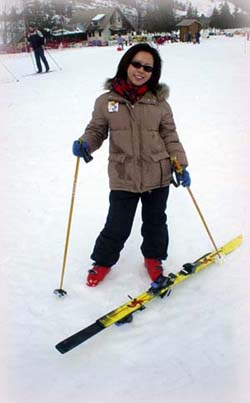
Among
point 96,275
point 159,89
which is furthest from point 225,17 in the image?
point 96,275

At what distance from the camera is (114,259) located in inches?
112

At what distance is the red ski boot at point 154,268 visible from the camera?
2842mm

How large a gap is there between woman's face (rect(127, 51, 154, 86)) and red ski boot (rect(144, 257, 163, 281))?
4.24 ft

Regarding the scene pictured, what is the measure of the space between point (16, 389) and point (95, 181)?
2.86 m

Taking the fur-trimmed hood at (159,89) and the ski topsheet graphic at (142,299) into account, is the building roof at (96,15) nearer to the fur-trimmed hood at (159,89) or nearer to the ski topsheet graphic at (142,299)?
the fur-trimmed hood at (159,89)

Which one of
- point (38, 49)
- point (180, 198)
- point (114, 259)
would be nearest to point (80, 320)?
point (114, 259)

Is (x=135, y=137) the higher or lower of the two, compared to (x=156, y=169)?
higher

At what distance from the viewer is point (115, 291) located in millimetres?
2760

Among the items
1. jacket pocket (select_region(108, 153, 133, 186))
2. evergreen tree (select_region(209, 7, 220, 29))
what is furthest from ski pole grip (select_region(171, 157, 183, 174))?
evergreen tree (select_region(209, 7, 220, 29))

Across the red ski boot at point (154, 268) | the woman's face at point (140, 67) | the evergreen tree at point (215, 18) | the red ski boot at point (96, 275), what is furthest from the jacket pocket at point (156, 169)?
the evergreen tree at point (215, 18)

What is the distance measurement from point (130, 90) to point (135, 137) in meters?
0.29

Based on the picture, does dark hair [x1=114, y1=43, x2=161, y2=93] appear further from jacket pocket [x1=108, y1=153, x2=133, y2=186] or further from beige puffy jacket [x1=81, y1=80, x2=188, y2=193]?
jacket pocket [x1=108, y1=153, x2=133, y2=186]

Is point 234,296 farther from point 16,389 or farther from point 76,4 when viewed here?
point 76,4

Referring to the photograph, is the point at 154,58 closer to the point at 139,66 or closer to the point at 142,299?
the point at 139,66
